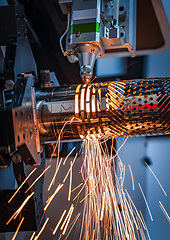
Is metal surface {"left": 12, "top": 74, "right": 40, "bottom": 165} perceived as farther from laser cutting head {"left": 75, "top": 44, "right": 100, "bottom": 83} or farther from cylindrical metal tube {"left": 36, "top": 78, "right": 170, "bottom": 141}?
laser cutting head {"left": 75, "top": 44, "right": 100, "bottom": 83}

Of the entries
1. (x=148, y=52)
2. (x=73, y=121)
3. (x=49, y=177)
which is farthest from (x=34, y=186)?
(x=148, y=52)

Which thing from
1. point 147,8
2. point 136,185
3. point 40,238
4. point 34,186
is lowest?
point 40,238

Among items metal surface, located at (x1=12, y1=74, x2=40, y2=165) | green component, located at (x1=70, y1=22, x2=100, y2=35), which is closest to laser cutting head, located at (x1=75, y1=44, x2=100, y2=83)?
green component, located at (x1=70, y1=22, x2=100, y2=35)

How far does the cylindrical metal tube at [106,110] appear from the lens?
695 mm

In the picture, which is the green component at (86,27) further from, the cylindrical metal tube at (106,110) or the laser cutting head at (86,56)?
the cylindrical metal tube at (106,110)

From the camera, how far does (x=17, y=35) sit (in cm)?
81

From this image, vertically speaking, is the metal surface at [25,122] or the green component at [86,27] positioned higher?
the green component at [86,27]

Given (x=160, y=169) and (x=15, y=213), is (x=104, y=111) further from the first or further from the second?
(x=160, y=169)

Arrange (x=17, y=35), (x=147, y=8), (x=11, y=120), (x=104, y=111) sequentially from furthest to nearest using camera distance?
(x=147, y=8)
(x=17, y=35)
(x=104, y=111)
(x=11, y=120)

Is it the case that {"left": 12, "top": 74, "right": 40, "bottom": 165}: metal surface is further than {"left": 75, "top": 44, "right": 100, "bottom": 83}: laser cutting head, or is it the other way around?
{"left": 75, "top": 44, "right": 100, "bottom": 83}: laser cutting head

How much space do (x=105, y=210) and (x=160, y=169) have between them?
0.34 m

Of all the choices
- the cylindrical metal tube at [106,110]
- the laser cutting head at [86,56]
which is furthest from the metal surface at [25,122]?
the laser cutting head at [86,56]

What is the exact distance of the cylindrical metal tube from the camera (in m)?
0.69

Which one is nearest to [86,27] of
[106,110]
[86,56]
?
[86,56]
